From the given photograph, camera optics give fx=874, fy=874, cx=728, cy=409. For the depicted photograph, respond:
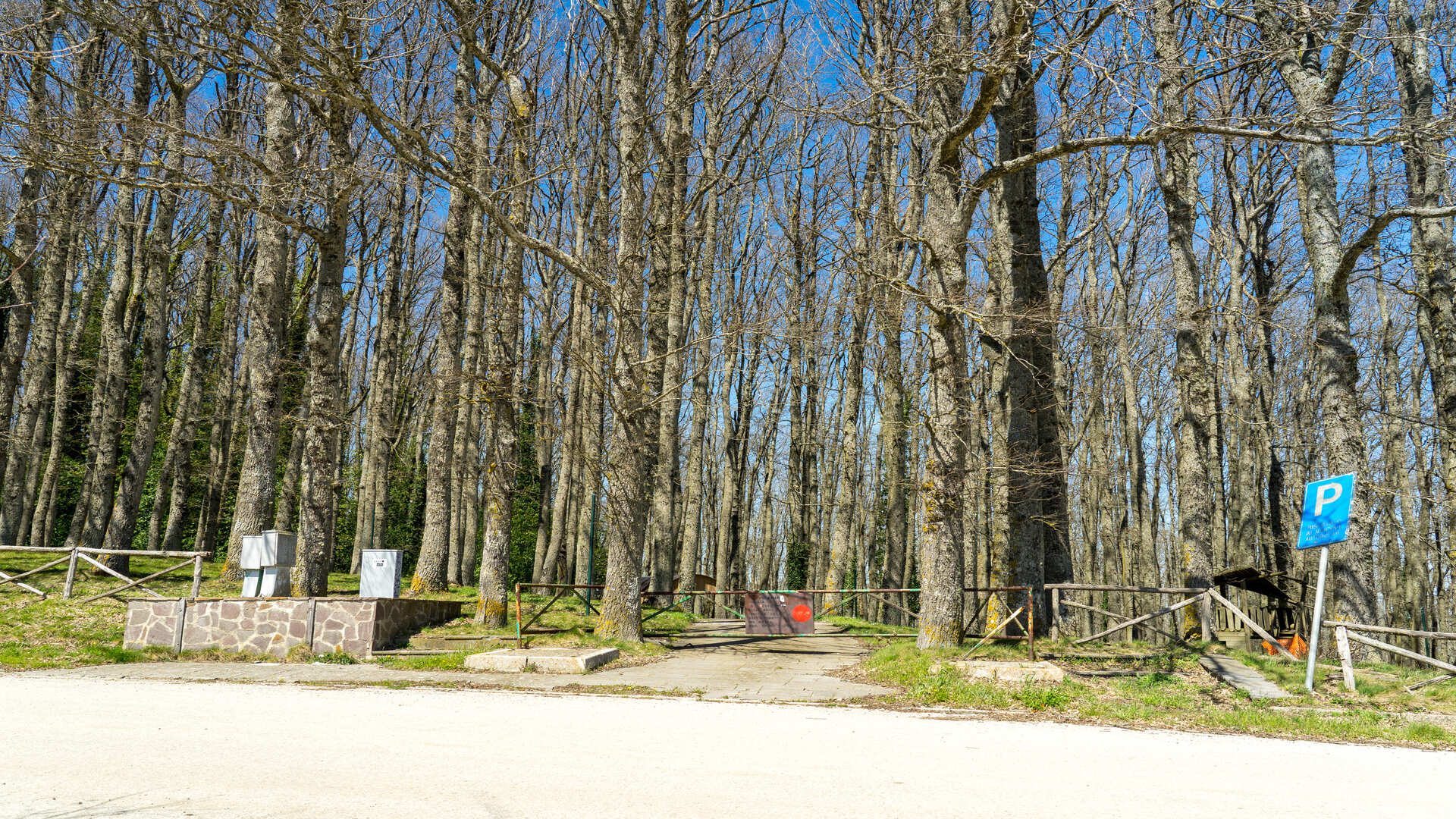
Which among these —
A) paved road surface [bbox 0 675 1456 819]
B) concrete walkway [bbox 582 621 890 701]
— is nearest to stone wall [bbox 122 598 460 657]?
concrete walkway [bbox 582 621 890 701]

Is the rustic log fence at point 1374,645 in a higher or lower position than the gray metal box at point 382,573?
lower

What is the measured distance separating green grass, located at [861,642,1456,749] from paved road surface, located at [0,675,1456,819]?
2.40ft

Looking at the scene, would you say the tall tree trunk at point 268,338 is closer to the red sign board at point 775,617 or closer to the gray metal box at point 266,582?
the gray metal box at point 266,582

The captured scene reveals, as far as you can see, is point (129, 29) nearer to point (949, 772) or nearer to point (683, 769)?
point (683, 769)

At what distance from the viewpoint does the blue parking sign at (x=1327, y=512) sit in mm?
8953

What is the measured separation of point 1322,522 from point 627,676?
7.70m

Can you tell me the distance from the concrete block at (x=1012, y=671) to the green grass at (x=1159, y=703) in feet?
0.30

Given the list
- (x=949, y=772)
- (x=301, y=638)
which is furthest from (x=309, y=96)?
(x=949, y=772)

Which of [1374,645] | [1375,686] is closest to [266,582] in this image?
[1374,645]

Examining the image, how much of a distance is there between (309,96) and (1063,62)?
424 inches

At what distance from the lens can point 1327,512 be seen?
9188mm

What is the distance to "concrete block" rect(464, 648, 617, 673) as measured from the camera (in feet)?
33.6

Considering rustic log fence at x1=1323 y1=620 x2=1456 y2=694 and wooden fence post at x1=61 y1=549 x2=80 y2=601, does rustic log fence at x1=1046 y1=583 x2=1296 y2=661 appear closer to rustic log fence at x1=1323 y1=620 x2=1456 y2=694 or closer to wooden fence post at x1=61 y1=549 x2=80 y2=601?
rustic log fence at x1=1323 y1=620 x2=1456 y2=694

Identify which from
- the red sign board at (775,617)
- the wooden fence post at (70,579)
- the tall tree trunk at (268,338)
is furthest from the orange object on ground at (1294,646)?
the wooden fence post at (70,579)
